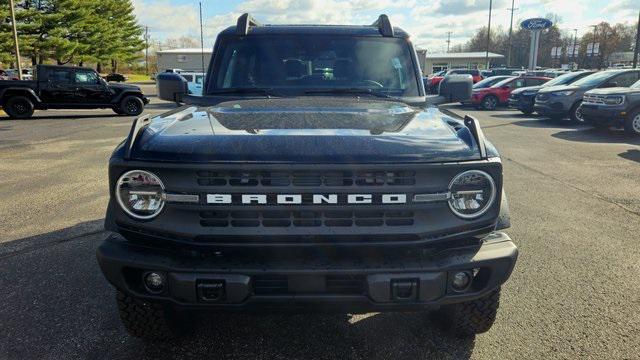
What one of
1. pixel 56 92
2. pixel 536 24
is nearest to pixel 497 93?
pixel 56 92

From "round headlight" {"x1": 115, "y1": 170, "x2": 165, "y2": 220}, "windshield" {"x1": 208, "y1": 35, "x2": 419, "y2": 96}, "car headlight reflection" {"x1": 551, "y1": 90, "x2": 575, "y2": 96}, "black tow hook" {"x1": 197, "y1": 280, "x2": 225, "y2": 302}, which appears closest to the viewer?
"black tow hook" {"x1": 197, "y1": 280, "x2": 225, "y2": 302}

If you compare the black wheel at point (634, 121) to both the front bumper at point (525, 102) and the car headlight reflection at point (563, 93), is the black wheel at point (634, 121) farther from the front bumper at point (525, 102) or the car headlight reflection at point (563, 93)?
the front bumper at point (525, 102)

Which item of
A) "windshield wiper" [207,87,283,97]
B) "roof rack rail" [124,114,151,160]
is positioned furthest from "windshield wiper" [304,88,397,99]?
"roof rack rail" [124,114,151,160]

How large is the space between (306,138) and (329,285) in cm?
67

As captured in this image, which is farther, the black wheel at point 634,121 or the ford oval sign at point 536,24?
the ford oval sign at point 536,24

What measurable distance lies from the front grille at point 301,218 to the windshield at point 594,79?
1483 centimetres

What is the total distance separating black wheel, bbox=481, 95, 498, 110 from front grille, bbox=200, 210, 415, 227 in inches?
807

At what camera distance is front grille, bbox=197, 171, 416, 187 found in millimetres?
2121

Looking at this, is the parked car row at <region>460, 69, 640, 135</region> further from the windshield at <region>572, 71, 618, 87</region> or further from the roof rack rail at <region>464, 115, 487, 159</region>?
the roof rack rail at <region>464, 115, 487, 159</region>

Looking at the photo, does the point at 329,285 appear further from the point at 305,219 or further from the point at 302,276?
the point at 305,219

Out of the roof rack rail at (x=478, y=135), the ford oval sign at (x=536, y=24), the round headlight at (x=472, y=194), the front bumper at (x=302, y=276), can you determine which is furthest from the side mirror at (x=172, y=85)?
the ford oval sign at (x=536, y=24)

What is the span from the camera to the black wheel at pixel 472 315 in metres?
2.63

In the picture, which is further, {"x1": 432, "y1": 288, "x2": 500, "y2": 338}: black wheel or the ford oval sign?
the ford oval sign

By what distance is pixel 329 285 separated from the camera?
216 centimetres
